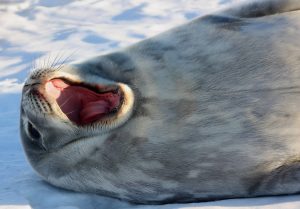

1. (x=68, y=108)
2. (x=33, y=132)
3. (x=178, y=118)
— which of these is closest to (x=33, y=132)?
(x=33, y=132)

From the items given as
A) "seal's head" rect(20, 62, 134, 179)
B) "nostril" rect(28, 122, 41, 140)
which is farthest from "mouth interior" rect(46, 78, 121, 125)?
"nostril" rect(28, 122, 41, 140)

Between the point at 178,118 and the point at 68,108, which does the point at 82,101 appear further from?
the point at 178,118

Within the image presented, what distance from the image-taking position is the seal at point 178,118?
2.95 metres

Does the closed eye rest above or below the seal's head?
below

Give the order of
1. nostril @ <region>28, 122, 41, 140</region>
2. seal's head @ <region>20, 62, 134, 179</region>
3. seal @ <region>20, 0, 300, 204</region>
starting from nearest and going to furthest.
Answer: seal @ <region>20, 0, 300, 204</region>, seal's head @ <region>20, 62, 134, 179</region>, nostril @ <region>28, 122, 41, 140</region>

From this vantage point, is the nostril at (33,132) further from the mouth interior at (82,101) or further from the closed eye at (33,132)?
the mouth interior at (82,101)

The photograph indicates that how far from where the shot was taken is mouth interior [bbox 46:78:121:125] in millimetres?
3109

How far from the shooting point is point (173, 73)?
10.5 ft

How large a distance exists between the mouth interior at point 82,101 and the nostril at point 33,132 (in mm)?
188

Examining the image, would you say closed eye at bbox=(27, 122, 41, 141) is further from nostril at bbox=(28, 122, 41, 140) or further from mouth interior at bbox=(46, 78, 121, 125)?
mouth interior at bbox=(46, 78, 121, 125)

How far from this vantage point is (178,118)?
119 inches

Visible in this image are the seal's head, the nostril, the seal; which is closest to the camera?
the seal

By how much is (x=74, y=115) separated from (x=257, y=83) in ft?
2.77

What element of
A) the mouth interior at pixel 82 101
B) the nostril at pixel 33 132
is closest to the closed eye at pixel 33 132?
the nostril at pixel 33 132
